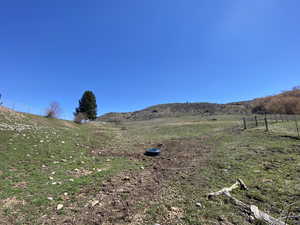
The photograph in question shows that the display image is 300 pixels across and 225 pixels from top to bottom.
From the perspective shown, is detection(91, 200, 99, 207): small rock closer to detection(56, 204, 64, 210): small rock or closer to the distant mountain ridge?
detection(56, 204, 64, 210): small rock

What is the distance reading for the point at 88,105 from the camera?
38.2 metres

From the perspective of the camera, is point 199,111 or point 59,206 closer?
point 59,206

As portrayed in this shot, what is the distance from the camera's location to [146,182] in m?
4.85

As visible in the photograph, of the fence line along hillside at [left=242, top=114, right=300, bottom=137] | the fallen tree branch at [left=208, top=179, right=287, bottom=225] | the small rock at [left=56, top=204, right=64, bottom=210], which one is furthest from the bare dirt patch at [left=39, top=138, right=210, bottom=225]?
the fence line along hillside at [left=242, top=114, right=300, bottom=137]

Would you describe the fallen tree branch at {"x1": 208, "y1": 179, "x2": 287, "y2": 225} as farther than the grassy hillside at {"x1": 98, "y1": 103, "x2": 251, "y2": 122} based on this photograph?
No

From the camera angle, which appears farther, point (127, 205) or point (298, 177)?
point (298, 177)

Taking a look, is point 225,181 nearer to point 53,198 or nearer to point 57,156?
point 53,198

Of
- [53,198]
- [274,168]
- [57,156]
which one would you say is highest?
[57,156]

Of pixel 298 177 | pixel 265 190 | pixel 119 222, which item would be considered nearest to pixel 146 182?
pixel 119 222

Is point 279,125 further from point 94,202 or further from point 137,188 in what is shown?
point 94,202

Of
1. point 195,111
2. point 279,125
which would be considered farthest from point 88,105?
point 195,111

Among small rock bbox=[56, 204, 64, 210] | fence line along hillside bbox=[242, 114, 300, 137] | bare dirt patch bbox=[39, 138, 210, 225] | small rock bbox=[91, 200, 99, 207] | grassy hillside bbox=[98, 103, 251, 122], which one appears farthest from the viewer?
grassy hillside bbox=[98, 103, 251, 122]

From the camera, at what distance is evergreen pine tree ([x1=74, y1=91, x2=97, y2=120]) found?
125 ft

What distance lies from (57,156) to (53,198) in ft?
13.8
